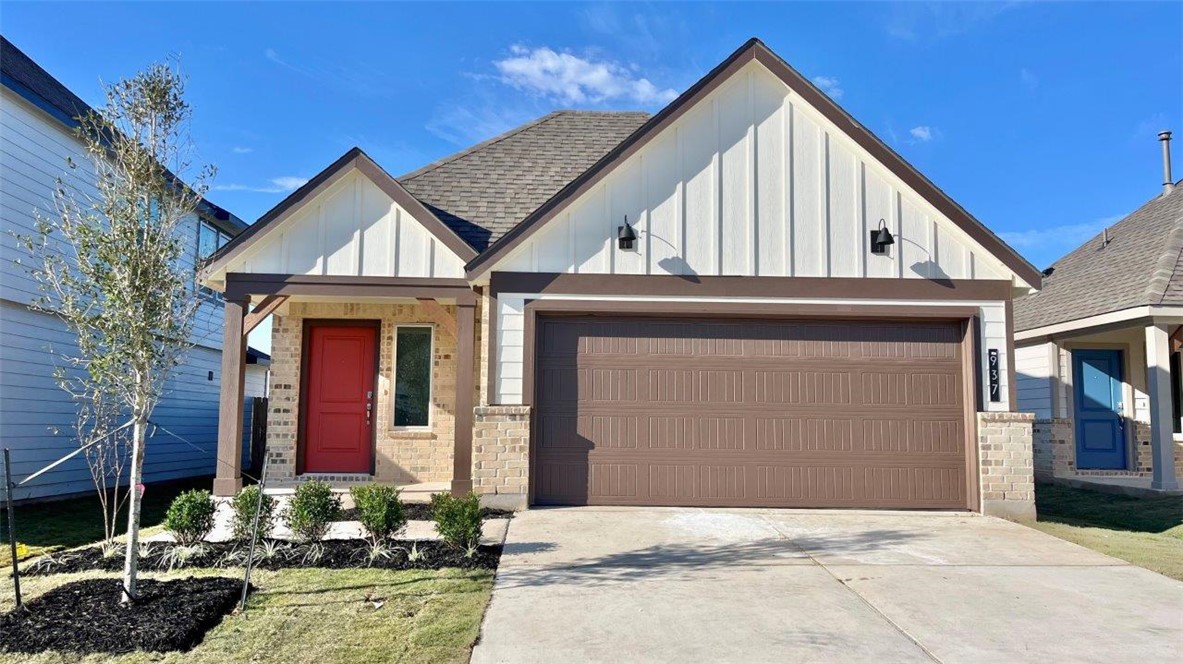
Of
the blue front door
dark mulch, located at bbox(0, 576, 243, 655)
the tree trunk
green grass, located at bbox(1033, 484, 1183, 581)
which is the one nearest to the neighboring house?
the tree trunk

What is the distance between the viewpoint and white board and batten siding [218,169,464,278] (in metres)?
8.78

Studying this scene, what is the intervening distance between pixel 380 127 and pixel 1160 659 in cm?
1291

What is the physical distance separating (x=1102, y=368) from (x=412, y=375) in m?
11.5

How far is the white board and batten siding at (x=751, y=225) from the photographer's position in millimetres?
8273

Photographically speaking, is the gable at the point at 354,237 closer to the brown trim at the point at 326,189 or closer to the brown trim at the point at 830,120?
the brown trim at the point at 326,189

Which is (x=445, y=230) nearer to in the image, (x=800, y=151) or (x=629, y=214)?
(x=629, y=214)

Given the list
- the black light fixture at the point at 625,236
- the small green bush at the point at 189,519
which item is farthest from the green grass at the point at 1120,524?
the small green bush at the point at 189,519

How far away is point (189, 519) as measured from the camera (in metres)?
5.88

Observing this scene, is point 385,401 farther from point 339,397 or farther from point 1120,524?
point 1120,524

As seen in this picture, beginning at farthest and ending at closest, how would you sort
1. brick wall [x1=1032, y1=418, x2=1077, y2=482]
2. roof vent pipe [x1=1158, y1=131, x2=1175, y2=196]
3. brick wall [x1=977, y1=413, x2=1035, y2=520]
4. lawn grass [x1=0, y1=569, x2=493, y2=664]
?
roof vent pipe [x1=1158, y1=131, x2=1175, y2=196] → brick wall [x1=1032, y1=418, x2=1077, y2=482] → brick wall [x1=977, y1=413, x2=1035, y2=520] → lawn grass [x1=0, y1=569, x2=493, y2=664]

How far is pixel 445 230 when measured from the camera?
873cm

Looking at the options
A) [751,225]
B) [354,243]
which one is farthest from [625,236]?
[354,243]

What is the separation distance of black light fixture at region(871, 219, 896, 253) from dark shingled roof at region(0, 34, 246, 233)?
9.42 metres

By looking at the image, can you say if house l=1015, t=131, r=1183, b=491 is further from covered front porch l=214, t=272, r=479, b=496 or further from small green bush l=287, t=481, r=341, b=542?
small green bush l=287, t=481, r=341, b=542
